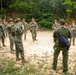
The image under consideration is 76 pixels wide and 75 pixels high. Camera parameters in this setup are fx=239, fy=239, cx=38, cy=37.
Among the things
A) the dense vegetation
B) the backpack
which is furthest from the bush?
the backpack

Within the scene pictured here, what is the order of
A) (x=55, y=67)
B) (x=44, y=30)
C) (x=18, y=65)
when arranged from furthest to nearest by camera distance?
(x=44, y=30) < (x=18, y=65) < (x=55, y=67)

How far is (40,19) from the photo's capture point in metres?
28.2

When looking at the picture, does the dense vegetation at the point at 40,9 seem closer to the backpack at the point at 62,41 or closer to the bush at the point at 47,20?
the bush at the point at 47,20

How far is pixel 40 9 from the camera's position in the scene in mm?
29062

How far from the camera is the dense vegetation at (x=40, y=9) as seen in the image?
27.7m

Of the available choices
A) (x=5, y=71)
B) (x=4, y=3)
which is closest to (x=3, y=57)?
(x=5, y=71)

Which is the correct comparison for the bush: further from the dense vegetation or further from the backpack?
the backpack

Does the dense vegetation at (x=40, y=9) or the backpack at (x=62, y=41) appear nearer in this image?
the backpack at (x=62, y=41)

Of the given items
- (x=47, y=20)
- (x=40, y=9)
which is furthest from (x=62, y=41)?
(x=40, y=9)

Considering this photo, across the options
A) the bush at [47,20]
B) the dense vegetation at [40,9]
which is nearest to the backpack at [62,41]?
the bush at [47,20]

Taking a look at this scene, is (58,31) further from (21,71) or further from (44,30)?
(44,30)

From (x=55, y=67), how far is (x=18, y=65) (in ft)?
5.34

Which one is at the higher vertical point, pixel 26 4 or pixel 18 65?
pixel 26 4

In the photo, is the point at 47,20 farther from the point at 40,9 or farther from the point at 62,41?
the point at 62,41
